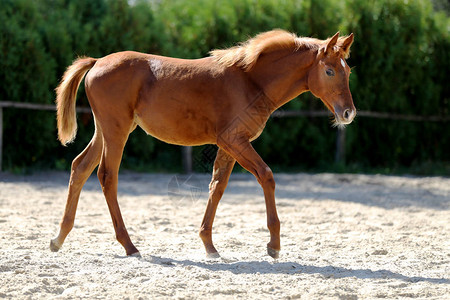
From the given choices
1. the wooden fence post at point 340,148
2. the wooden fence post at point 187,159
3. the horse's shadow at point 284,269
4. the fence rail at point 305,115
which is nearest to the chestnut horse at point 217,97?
the horse's shadow at point 284,269

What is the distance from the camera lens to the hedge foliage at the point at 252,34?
1033 cm

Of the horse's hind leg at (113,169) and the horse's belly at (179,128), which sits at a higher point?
the horse's belly at (179,128)

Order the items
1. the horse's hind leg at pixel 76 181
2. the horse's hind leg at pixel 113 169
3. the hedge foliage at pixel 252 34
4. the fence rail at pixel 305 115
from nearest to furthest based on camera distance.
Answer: the horse's hind leg at pixel 113 169, the horse's hind leg at pixel 76 181, the fence rail at pixel 305 115, the hedge foliage at pixel 252 34

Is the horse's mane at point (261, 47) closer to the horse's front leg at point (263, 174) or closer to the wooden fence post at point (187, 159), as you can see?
the horse's front leg at point (263, 174)

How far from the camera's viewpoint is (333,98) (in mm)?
4555

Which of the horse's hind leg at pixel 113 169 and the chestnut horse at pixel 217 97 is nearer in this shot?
the chestnut horse at pixel 217 97

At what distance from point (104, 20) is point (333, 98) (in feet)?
23.8

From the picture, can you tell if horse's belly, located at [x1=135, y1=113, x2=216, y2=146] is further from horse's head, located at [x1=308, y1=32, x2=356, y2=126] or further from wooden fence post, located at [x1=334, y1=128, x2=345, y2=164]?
wooden fence post, located at [x1=334, y1=128, x2=345, y2=164]

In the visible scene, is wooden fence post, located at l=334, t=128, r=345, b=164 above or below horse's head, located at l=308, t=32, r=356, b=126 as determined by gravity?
below

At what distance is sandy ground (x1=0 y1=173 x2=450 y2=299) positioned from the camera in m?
3.86

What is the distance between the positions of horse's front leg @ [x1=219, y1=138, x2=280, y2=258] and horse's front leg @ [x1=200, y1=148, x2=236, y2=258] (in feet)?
1.30

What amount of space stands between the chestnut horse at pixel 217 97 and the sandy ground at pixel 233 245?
368 mm

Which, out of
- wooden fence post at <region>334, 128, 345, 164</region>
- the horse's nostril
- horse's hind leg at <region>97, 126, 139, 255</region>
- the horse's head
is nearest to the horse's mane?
the horse's head

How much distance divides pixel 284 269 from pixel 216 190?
0.90 meters
